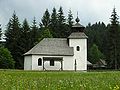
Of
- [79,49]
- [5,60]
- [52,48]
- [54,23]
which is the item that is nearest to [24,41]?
[5,60]

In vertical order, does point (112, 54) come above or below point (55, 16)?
below

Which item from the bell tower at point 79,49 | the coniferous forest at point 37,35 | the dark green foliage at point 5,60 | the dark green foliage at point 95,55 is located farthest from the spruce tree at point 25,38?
the dark green foliage at point 95,55

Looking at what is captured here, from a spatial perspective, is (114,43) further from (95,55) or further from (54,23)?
(95,55)

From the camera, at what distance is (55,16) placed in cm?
11000

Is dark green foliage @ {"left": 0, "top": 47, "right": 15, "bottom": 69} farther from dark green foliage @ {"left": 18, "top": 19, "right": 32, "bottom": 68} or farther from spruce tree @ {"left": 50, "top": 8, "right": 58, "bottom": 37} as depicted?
spruce tree @ {"left": 50, "top": 8, "right": 58, "bottom": 37}

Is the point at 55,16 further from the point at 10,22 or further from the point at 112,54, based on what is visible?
the point at 112,54

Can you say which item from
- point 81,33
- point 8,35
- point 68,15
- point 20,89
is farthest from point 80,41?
point 20,89

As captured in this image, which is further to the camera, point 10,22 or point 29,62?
point 10,22

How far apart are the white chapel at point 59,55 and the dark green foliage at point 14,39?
13.8 meters

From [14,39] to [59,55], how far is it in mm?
20729

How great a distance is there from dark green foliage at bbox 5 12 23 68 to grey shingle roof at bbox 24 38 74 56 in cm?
1511

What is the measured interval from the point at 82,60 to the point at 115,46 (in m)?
12.0

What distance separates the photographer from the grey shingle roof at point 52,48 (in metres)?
69.2

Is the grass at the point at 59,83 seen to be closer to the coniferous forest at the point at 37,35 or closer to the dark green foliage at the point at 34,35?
the coniferous forest at the point at 37,35
